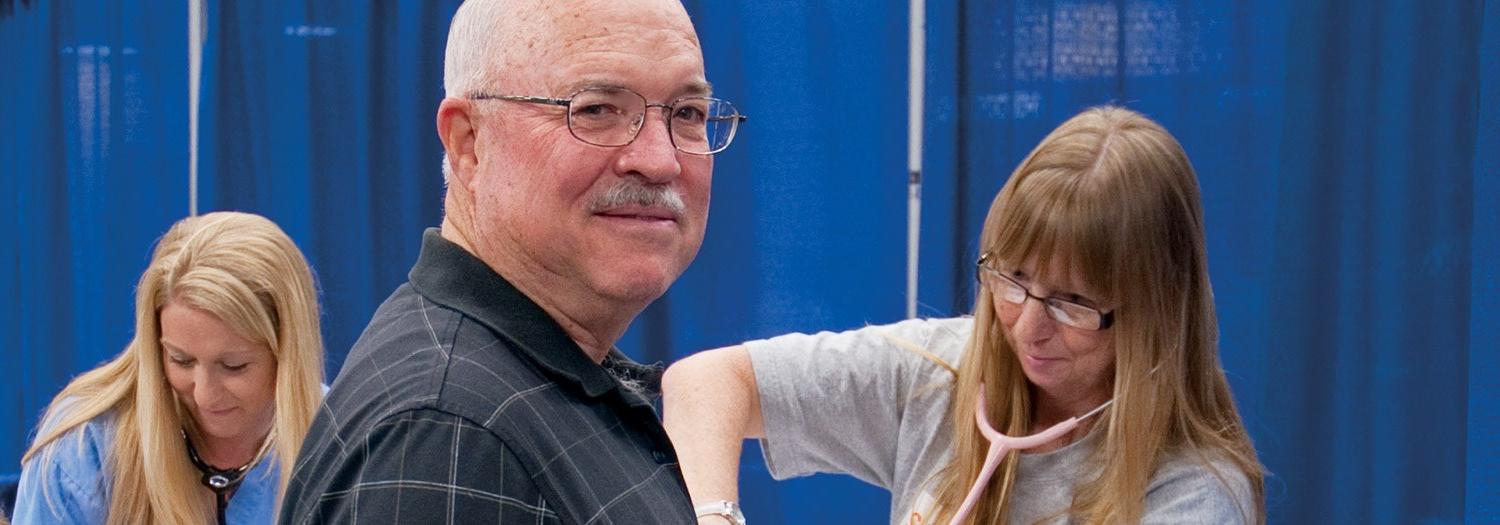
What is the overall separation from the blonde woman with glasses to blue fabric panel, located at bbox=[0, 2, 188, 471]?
2.43m

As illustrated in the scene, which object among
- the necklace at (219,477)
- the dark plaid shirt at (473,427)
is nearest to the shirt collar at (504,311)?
the dark plaid shirt at (473,427)

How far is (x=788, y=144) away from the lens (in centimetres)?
313

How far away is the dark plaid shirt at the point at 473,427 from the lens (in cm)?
75

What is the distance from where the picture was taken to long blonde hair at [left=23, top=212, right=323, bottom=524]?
7.01 ft

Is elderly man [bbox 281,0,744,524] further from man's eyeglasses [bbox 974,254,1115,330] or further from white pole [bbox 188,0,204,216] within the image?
white pole [bbox 188,0,204,216]

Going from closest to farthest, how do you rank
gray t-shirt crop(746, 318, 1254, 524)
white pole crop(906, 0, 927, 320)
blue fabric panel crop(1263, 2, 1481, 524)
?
gray t-shirt crop(746, 318, 1254, 524), blue fabric panel crop(1263, 2, 1481, 524), white pole crop(906, 0, 927, 320)

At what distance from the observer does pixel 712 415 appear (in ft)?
5.43

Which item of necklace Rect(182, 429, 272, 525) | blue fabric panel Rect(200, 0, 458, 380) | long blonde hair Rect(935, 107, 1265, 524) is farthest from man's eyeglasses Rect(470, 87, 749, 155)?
blue fabric panel Rect(200, 0, 458, 380)

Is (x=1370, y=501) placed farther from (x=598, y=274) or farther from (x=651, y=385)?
(x=598, y=274)

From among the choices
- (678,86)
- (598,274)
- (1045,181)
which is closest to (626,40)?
(678,86)

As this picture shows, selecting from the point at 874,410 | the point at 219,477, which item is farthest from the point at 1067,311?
the point at 219,477

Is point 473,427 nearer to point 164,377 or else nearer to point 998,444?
point 998,444

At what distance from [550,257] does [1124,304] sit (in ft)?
2.76

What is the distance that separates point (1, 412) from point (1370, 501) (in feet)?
11.3
